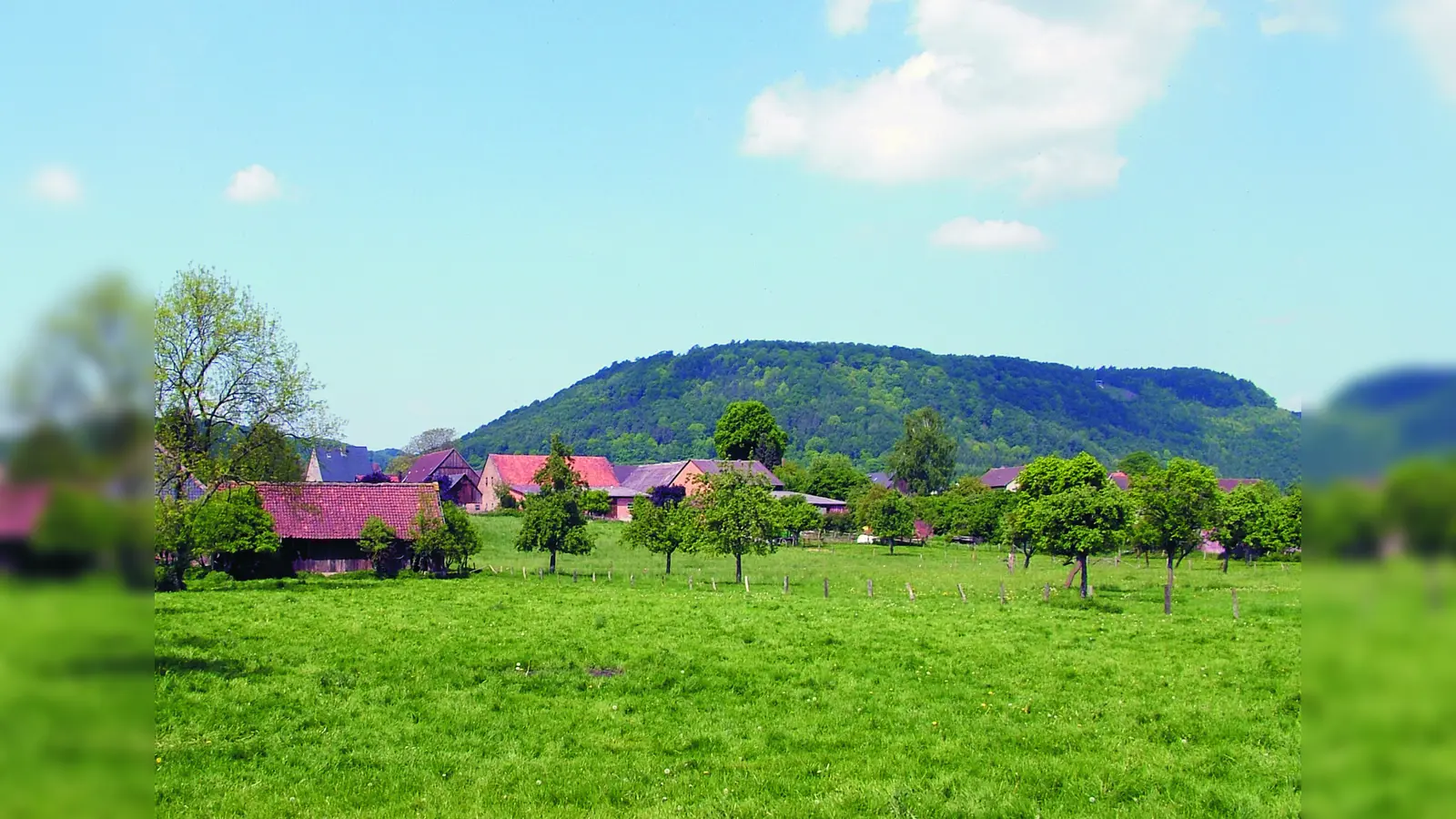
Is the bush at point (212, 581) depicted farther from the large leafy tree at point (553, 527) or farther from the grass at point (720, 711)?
the large leafy tree at point (553, 527)

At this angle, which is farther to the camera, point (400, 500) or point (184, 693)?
point (400, 500)

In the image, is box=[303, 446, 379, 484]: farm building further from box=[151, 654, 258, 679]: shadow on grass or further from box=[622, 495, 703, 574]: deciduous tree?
box=[151, 654, 258, 679]: shadow on grass

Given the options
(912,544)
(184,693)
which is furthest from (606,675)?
(912,544)

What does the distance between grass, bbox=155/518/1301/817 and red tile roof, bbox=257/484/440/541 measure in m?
20.2

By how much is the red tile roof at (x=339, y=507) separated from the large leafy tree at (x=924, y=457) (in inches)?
3846

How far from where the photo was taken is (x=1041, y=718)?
61.9 ft

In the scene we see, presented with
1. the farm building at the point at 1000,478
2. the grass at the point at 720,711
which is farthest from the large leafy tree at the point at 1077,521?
the farm building at the point at 1000,478

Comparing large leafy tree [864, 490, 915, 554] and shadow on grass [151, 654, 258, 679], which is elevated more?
large leafy tree [864, 490, 915, 554]

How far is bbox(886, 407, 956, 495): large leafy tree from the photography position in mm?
148750

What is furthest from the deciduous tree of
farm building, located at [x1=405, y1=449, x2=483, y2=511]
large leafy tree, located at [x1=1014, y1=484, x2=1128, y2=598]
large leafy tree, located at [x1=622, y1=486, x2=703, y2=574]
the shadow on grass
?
farm building, located at [x1=405, y1=449, x2=483, y2=511]
